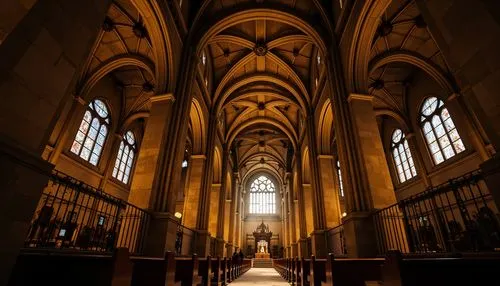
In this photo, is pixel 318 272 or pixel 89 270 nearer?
pixel 89 270

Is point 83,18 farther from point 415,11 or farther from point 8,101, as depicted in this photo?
point 415,11

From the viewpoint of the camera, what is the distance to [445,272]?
5.95 ft

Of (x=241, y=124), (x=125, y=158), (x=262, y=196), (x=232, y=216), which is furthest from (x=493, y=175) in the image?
(x=262, y=196)

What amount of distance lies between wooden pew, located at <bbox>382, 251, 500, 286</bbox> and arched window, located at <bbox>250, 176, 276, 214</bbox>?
34.4 metres

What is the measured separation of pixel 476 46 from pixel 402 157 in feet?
49.7

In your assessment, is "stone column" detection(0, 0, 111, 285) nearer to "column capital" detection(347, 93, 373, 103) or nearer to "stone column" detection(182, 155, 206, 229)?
"column capital" detection(347, 93, 373, 103)

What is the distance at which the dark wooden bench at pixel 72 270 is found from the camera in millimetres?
1833

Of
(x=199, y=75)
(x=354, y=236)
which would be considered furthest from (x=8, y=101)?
(x=199, y=75)

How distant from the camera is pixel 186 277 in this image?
3955 mm

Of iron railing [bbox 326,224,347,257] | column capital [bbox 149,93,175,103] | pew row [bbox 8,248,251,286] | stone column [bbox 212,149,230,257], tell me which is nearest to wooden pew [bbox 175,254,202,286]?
pew row [bbox 8,248,251,286]

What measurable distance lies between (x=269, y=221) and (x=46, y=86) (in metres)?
33.9

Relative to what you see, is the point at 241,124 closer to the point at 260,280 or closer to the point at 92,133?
the point at 92,133

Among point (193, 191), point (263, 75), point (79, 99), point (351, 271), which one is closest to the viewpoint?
point (351, 271)

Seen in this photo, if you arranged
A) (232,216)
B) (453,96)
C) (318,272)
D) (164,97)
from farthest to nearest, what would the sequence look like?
1. (232,216)
2. (453,96)
3. (164,97)
4. (318,272)
